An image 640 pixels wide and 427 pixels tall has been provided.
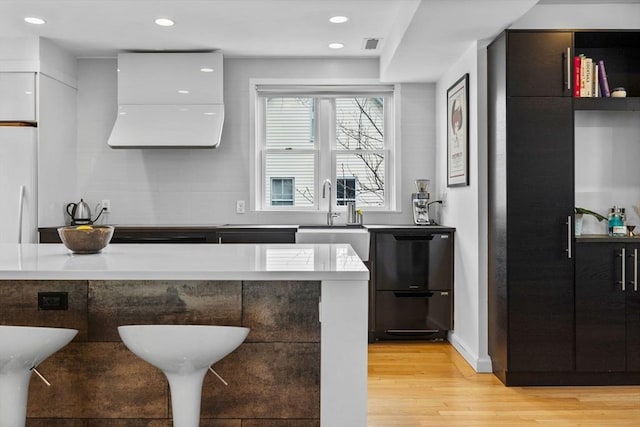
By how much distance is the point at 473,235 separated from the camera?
151 inches

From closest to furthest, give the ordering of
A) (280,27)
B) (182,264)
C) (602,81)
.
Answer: (182,264), (602,81), (280,27)

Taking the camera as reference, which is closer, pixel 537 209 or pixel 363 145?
pixel 537 209

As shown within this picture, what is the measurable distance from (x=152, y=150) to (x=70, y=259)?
9.29 feet

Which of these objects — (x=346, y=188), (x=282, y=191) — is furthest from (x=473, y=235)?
(x=282, y=191)

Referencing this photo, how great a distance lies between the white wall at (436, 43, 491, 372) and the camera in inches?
146

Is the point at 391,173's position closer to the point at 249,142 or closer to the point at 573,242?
the point at 249,142

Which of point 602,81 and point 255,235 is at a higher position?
point 602,81

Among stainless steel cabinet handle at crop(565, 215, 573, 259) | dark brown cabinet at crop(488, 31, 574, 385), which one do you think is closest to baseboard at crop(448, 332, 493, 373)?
dark brown cabinet at crop(488, 31, 574, 385)

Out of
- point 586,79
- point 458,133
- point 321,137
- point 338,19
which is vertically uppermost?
point 338,19

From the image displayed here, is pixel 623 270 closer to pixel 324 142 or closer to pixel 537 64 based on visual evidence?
pixel 537 64

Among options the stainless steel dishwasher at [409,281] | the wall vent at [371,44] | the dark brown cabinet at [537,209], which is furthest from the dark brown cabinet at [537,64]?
the stainless steel dishwasher at [409,281]

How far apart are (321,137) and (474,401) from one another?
290cm

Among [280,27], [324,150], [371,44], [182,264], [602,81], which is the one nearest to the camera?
[182,264]

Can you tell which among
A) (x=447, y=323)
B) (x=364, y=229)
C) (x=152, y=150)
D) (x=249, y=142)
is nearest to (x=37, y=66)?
(x=152, y=150)
